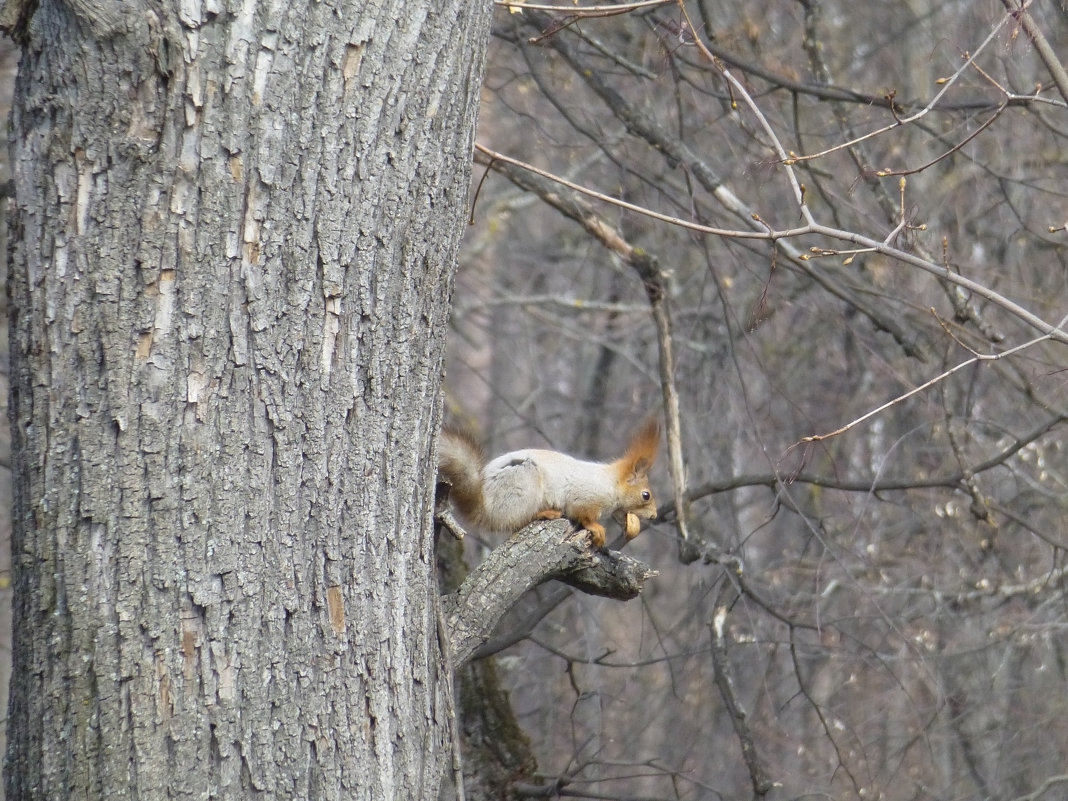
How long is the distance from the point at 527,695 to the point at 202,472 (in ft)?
16.7

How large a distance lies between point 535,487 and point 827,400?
3658mm

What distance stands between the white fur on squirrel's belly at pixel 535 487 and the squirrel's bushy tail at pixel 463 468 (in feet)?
0.16

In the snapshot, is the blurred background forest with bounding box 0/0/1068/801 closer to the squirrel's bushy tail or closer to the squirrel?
the squirrel

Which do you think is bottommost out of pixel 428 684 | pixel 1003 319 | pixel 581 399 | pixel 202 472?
pixel 428 684

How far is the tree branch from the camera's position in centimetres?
236

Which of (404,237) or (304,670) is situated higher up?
(404,237)

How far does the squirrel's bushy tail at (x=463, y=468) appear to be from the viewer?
313cm

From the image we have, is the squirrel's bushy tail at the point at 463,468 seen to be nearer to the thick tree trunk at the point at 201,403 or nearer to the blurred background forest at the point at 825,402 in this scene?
the blurred background forest at the point at 825,402

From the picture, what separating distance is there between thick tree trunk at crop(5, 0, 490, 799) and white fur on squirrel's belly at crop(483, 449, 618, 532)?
Result: 1299mm

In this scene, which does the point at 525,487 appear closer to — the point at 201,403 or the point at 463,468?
the point at 463,468

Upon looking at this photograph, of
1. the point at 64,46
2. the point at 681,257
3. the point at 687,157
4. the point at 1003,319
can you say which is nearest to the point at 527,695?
the point at 681,257

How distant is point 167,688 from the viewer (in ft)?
5.88

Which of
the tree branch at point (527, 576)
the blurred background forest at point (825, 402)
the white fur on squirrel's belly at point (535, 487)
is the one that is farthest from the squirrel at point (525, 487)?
the blurred background forest at point (825, 402)

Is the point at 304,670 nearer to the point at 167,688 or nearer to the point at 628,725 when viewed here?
the point at 167,688
